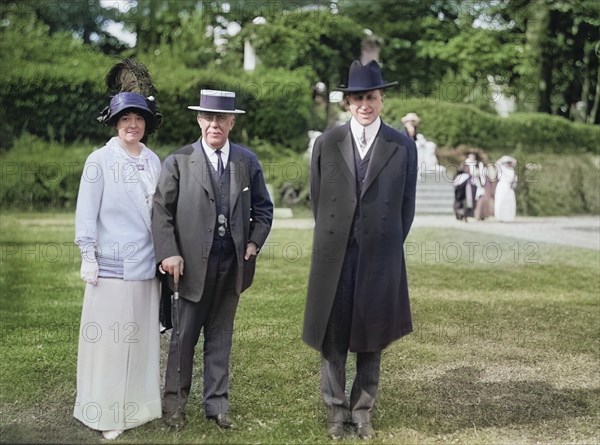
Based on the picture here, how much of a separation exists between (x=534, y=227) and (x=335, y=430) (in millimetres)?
11535

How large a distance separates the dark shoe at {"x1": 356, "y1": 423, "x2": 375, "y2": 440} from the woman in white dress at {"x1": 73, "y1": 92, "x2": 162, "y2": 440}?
109 centimetres

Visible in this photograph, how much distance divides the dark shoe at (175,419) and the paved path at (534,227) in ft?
29.9

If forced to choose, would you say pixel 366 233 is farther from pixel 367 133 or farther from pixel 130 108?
pixel 130 108

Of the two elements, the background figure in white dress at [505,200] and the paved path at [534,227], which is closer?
the paved path at [534,227]

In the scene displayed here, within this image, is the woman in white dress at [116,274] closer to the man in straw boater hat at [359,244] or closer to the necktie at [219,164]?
the necktie at [219,164]

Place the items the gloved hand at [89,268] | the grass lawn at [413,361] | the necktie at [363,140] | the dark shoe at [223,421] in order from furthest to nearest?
→ the grass lawn at [413,361] < the dark shoe at [223,421] < the necktie at [363,140] < the gloved hand at [89,268]

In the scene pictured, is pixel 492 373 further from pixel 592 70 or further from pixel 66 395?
pixel 592 70

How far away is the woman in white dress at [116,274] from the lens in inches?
163

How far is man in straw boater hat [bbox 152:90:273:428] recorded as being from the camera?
4172 millimetres

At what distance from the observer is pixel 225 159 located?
4.28m

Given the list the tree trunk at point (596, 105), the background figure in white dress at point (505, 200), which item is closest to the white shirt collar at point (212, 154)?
the background figure in white dress at point (505, 200)

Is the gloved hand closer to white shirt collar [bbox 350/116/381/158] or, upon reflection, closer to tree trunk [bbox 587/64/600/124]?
Answer: white shirt collar [bbox 350/116/381/158]

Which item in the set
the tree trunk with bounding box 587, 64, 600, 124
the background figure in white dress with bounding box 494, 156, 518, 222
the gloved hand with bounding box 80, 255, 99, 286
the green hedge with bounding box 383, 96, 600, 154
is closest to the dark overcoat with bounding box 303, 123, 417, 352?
the gloved hand with bounding box 80, 255, 99, 286

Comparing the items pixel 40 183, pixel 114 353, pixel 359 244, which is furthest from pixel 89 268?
pixel 40 183
